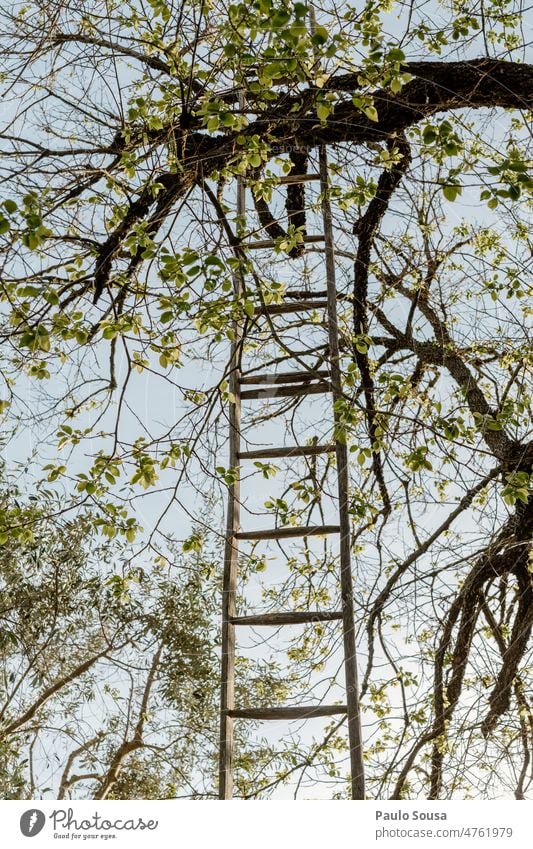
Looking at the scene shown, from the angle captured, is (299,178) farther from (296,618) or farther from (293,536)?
(296,618)

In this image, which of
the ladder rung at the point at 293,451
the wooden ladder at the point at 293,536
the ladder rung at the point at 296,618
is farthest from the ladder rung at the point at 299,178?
the ladder rung at the point at 296,618

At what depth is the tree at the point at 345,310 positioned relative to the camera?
2.45 metres

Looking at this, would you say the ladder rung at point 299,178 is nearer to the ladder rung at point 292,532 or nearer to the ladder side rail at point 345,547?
the ladder side rail at point 345,547

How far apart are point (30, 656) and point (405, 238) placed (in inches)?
98.0

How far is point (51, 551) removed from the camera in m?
3.42

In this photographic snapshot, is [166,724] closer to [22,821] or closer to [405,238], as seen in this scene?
[22,821]

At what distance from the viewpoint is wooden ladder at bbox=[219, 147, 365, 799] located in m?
2.42

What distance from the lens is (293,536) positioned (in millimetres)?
2584

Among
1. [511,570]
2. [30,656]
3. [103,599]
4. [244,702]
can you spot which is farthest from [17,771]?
[511,570]

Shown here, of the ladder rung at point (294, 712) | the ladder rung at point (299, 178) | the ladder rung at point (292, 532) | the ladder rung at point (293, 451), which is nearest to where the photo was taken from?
the ladder rung at point (294, 712)

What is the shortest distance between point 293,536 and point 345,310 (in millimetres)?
1607

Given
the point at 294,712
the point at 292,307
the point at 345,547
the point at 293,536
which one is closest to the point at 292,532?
the point at 293,536

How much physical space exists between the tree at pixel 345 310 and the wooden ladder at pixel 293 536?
0.31 feet

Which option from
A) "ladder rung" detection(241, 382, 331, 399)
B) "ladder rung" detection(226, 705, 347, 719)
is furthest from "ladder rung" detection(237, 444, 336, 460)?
"ladder rung" detection(226, 705, 347, 719)
